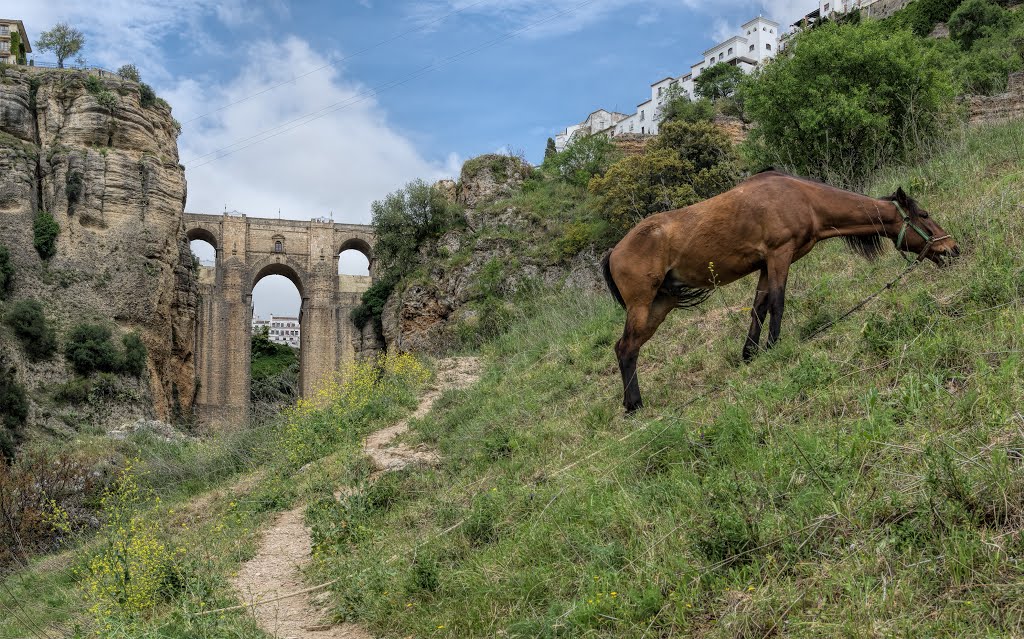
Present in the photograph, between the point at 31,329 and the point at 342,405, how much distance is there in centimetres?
2347

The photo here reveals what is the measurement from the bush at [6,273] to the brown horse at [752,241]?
31784mm

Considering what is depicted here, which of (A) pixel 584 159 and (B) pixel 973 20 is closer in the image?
(A) pixel 584 159

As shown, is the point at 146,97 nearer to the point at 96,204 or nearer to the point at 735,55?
the point at 96,204

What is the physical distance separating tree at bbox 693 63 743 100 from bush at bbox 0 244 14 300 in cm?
4029

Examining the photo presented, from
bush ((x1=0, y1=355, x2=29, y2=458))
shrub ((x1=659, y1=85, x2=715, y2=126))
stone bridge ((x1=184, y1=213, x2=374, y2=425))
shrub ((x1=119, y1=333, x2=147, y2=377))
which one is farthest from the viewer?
stone bridge ((x1=184, y1=213, x2=374, y2=425))

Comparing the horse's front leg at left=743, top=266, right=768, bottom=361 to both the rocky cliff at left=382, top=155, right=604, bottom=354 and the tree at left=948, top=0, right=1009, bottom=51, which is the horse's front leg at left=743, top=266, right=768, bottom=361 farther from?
the tree at left=948, top=0, right=1009, bottom=51

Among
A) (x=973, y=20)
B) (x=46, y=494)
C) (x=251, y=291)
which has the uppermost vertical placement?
(x=973, y=20)

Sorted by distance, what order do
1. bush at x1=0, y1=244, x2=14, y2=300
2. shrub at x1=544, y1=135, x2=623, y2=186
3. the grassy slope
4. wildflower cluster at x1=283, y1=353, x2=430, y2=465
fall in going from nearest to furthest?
1. the grassy slope
2. wildflower cluster at x1=283, y1=353, x2=430, y2=465
3. shrub at x1=544, y1=135, x2=623, y2=186
4. bush at x1=0, y1=244, x2=14, y2=300

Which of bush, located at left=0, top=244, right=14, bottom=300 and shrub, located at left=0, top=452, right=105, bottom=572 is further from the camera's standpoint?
bush, located at left=0, top=244, right=14, bottom=300

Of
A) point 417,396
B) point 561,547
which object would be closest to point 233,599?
point 561,547

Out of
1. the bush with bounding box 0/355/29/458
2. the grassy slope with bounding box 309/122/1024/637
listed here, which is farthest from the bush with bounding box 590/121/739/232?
the bush with bounding box 0/355/29/458

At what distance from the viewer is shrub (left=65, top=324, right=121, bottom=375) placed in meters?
30.1

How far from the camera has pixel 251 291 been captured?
4841 cm

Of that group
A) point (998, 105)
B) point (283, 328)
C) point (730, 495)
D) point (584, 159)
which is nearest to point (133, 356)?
point (584, 159)
